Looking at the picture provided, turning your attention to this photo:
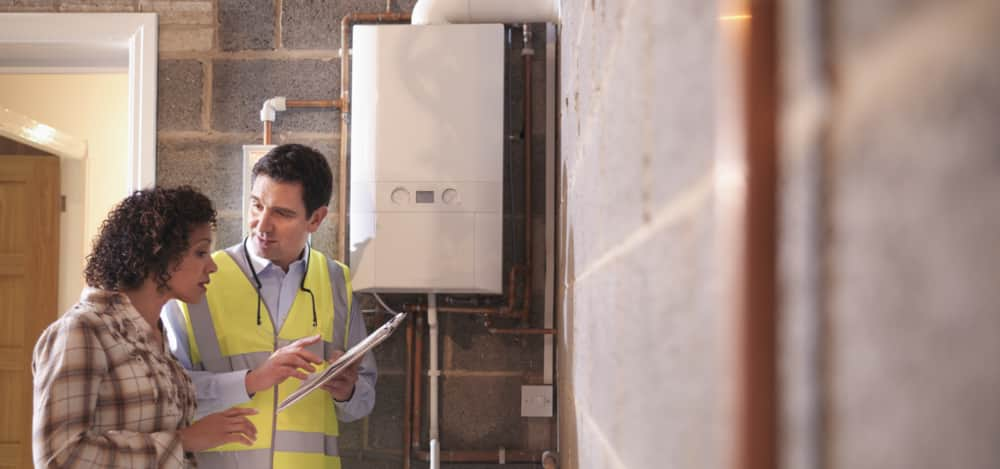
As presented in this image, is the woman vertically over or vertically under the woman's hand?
over

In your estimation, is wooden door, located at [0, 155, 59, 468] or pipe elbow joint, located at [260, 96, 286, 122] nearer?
pipe elbow joint, located at [260, 96, 286, 122]

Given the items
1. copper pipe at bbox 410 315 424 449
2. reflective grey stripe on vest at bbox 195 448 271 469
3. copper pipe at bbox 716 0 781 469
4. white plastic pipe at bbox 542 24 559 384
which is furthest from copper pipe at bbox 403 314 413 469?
copper pipe at bbox 716 0 781 469

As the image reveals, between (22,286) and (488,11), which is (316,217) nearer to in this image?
(488,11)

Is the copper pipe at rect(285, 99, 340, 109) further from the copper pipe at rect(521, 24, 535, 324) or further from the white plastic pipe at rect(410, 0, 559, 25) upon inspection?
the copper pipe at rect(521, 24, 535, 324)

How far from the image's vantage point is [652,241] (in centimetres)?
65

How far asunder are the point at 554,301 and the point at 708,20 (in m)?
2.29

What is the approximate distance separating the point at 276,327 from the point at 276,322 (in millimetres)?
15

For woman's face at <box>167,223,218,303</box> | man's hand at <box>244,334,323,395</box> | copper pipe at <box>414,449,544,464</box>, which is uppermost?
woman's face at <box>167,223,218,303</box>

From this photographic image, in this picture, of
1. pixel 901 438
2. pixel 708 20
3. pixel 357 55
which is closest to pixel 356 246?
pixel 357 55

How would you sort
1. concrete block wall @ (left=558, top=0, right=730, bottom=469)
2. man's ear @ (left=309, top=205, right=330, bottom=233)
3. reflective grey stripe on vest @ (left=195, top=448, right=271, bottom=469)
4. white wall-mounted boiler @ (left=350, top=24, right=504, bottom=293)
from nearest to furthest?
1. concrete block wall @ (left=558, top=0, right=730, bottom=469)
2. reflective grey stripe on vest @ (left=195, top=448, right=271, bottom=469)
3. man's ear @ (left=309, top=205, right=330, bottom=233)
4. white wall-mounted boiler @ (left=350, top=24, right=504, bottom=293)

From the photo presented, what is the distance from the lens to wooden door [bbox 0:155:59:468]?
4035 millimetres

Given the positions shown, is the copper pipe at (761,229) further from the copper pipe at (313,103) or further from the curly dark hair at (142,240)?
the copper pipe at (313,103)

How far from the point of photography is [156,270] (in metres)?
1.88

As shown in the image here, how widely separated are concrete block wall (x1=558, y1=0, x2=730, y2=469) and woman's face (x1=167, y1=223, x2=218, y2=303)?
0.95m
